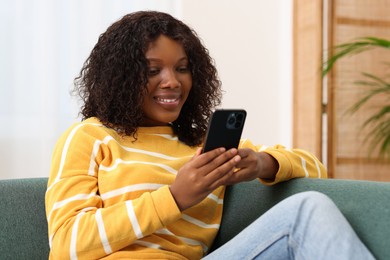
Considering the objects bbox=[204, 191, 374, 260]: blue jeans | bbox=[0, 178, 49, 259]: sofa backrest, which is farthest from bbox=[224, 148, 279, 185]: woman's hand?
bbox=[0, 178, 49, 259]: sofa backrest

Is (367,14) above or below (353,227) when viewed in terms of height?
above

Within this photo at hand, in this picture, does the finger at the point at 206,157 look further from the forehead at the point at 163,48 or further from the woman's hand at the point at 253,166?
the forehead at the point at 163,48

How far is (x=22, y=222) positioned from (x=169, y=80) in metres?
0.48

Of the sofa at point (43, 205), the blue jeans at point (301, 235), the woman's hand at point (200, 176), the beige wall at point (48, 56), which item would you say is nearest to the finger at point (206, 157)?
the woman's hand at point (200, 176)

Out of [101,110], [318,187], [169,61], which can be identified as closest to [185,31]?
[169,61]

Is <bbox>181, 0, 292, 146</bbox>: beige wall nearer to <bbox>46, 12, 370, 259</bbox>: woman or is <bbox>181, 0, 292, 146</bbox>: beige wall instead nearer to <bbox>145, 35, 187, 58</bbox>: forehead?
<bbox>46, 12, 370, 259</bbox>: woman

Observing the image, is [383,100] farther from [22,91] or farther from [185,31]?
[185,31]

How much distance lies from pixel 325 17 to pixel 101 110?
2.00m

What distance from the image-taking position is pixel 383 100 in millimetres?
3215

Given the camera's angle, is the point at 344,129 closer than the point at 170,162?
No

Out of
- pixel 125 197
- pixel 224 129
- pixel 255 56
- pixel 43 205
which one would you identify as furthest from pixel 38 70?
pixel 224 129

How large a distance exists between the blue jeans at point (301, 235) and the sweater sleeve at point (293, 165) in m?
0.26

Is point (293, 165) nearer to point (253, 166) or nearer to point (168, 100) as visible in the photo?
point (253, 166)

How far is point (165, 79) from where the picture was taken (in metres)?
1.46
